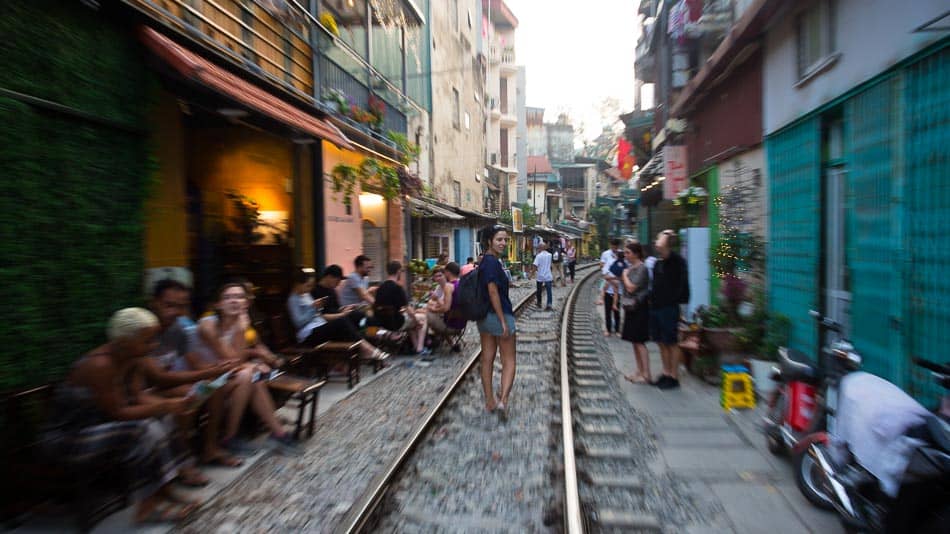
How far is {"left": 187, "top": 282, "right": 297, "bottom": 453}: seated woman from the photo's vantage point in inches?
169

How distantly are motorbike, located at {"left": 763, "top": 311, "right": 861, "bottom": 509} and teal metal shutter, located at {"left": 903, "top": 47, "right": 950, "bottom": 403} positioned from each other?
90 centimetres

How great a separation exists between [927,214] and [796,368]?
5.57 ft

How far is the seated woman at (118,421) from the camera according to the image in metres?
3.15

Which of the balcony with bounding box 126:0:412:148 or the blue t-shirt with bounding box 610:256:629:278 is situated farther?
the blue t-shirt with bounding box 610:256:629:278

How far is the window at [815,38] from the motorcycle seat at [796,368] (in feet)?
11.7

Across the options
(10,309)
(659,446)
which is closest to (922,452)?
(659,446)

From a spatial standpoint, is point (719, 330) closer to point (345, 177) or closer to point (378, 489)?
point (378, 489)

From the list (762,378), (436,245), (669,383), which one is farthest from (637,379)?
(436,245)

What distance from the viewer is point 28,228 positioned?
12.2ft

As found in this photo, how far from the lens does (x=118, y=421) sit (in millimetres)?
3242

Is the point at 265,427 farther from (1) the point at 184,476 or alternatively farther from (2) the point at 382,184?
(2) the point at 382,184

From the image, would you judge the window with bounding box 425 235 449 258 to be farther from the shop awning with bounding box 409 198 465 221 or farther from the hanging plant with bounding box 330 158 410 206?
the hanging plant with bounding box 330 158 410 206

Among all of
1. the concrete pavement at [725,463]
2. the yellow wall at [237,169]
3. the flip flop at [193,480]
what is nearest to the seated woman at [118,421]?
the flip flop at [193,480]

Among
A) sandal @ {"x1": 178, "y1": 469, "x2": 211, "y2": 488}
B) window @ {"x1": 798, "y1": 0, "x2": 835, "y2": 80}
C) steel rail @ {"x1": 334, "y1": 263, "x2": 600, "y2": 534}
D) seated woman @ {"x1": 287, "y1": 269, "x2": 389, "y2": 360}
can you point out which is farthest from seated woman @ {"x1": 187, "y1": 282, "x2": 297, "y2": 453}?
window @ {"x1": 798, "y1": 0, "x2": 835, "y2": 80}
